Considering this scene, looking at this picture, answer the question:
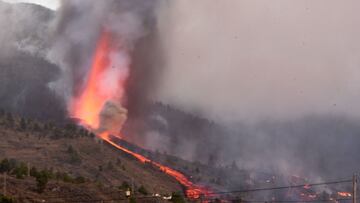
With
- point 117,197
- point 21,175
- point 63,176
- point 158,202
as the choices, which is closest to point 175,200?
point 158,202

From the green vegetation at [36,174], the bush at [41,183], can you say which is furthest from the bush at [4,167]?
the bush at [41,183]

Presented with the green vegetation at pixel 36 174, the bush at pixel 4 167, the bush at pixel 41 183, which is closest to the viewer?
the bush at pixel 41 183

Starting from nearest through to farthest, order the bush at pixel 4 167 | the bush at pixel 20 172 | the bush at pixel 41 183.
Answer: the bush at pixel 41 183, the bush at pixel 20 172, the bush at pixel 4 167

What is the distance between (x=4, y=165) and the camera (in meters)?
184

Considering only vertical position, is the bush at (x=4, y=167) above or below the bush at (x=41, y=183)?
above

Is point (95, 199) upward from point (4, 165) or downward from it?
downward

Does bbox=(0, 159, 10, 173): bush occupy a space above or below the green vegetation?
above

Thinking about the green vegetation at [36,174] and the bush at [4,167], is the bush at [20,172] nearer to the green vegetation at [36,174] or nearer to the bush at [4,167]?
the green vegetation at [36,174]

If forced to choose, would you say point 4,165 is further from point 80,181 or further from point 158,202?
point 158,202

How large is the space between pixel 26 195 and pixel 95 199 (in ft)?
80.6

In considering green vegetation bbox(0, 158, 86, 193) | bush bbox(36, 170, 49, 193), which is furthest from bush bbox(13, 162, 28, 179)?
bush bbox(36, 170, 49, 193)

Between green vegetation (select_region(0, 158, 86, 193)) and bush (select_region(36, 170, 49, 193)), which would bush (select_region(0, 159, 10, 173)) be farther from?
bush (select_region(36, 170, 49, 193))

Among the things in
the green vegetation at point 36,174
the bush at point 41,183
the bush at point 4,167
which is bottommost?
the bush at point 41,183

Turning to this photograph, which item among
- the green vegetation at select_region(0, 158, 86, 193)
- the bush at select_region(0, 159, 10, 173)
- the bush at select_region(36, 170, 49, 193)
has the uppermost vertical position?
the bush at select_region(0, 159, 10, 173)
